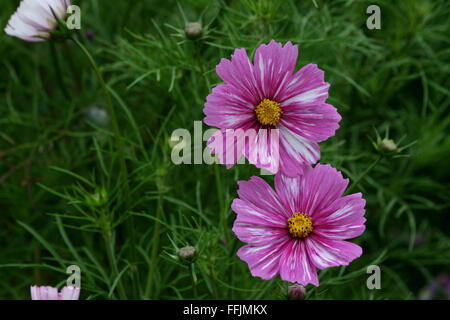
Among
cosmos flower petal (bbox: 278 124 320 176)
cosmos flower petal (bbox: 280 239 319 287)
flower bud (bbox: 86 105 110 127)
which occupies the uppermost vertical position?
flower bud (bbox: 86 105 110 127)

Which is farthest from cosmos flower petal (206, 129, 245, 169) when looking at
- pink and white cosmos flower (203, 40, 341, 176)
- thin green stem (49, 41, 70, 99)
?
thin green stem (49, 41, 70, 99)

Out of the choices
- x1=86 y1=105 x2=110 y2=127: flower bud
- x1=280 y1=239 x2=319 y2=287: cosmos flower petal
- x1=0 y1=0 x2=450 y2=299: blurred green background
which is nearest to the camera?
x1=280 y1=239 x2=319 y2=287: cosmos flower petal

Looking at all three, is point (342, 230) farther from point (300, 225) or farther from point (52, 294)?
point (52, 294)

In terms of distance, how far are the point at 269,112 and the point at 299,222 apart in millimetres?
112

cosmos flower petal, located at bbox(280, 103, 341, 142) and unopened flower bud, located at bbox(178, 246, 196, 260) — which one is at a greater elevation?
cosmos flower petal, located at bbox(280, 103, 341, 142)

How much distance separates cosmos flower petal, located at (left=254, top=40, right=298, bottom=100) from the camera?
1.70 feet

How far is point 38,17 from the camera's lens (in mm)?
592

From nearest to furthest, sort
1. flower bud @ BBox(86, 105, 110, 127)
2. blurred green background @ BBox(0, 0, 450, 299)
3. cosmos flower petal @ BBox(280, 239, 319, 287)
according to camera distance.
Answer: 1. cosmos flower petal @ BBox(280, 239, 319, 287)
2. blurred green background @ BBox(0, 0, 450, 299)
3. flower bud @ BBox(86, 105, 110, 127)

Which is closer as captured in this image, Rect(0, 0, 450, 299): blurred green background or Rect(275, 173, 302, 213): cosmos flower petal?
Rect(275, 173, 302, 213): cosmos flower petal

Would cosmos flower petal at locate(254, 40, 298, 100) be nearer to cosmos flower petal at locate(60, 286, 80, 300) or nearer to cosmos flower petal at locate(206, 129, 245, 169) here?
cosmos flower petal at locate(206, 129, 245, 169)

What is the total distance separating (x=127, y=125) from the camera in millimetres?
921

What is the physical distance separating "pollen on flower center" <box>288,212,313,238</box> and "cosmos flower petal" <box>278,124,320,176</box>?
44mm

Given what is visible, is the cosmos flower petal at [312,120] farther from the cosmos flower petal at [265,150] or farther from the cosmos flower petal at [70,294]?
the cosmos flower petal at [70,294]

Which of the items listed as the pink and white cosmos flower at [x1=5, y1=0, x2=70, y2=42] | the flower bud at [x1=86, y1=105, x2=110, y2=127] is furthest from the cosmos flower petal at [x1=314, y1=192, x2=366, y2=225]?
the flower bud at [x1=86, y1=105, x2=110, y2=127]
